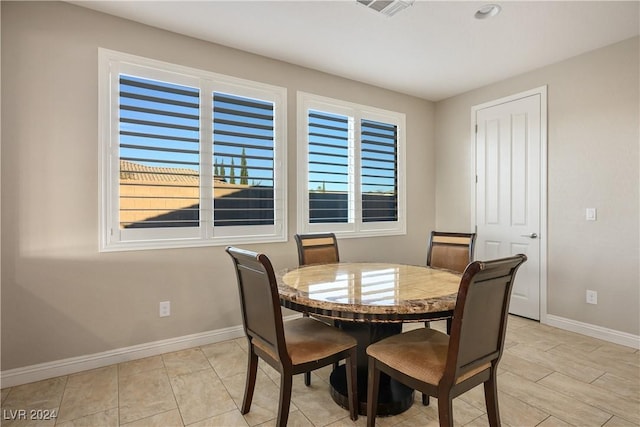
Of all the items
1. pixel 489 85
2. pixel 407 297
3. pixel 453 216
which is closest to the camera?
pixel 407 297

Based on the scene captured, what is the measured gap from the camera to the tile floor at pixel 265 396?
189cm

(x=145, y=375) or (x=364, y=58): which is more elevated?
(x=364, y=58)

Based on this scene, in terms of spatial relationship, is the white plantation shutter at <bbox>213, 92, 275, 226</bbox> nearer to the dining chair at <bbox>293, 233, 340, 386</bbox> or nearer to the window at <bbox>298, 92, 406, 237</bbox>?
the window at <bbox>298, 92, 406, 237</bbox>

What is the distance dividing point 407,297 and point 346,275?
64 centimetres

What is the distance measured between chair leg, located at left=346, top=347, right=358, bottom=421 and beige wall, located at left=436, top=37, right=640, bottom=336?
2687 mm

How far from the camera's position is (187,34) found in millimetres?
2852

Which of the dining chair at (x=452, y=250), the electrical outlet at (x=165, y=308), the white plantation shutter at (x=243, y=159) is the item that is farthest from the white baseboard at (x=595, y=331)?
the electrical outlet at (x=165, y=308)

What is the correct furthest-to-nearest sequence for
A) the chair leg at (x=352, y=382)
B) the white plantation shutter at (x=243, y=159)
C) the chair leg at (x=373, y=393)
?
the white plantation shutter at (x=243, y=159), the chair leg at (x=352, y=382), the chair leg at (x=373, y=393)

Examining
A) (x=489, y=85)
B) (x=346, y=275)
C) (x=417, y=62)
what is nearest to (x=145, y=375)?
(x=346, y=275)

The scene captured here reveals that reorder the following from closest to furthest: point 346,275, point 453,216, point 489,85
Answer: point 346,275
point 489,85
point 453,216

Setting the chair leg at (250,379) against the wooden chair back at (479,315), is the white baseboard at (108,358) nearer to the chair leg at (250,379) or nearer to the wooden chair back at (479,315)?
the chair leg at (250,379)

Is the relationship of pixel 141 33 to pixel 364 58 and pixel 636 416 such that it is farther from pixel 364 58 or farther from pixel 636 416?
pixel 636 416

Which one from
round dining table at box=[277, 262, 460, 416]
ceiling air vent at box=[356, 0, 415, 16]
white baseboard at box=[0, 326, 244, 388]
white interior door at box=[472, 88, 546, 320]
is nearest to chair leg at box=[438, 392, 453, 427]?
round dining table at box=[277, 262, 460, 416]

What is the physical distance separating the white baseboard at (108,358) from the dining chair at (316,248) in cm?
99
